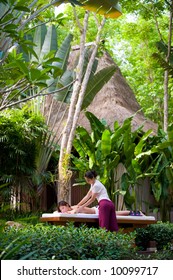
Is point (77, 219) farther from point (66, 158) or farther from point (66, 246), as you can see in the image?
point (66, 246)

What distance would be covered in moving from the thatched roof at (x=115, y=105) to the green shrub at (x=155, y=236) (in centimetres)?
433

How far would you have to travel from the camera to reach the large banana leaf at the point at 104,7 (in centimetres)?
994

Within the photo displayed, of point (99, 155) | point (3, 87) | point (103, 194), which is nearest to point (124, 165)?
point (99, 155)

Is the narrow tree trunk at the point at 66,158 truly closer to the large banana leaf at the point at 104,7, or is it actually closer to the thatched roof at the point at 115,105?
the large banana leaf at the point at 104,7

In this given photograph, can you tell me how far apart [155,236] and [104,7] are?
3902mm

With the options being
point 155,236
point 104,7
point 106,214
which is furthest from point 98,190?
point 104,7

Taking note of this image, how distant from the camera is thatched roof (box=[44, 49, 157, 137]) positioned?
14.7m

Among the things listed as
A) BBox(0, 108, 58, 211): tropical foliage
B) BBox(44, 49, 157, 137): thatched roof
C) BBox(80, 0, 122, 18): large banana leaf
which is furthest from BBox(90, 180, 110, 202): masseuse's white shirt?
BBox(44, 49, 157, 137): thatched roof

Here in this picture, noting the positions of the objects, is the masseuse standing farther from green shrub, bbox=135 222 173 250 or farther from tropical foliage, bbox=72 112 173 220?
tropical foliage, bbox=72 112 173 220

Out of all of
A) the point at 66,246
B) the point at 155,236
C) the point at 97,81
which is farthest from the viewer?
the point at 97,81

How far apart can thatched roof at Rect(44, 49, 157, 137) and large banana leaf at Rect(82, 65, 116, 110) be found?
1.39 meters

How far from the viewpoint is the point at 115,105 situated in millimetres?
15148

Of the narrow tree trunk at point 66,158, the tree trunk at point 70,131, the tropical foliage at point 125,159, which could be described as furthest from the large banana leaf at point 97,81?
the narrow tree trunk at point 66,158
